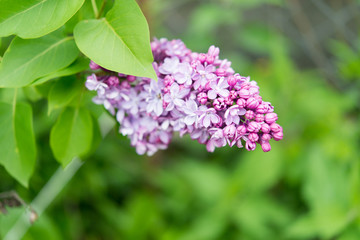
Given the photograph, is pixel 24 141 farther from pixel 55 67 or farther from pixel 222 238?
pixel 222 238

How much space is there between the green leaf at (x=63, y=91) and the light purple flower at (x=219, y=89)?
41cm

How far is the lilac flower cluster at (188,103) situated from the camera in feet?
2.93

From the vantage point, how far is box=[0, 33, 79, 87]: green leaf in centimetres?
97

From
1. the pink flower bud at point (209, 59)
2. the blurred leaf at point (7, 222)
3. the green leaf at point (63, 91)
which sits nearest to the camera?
the pink flower bud at point (209, 59)

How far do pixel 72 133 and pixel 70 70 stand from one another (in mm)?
272

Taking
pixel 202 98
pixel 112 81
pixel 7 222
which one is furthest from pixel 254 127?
pixel 7 222

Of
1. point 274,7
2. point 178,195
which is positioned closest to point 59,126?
point 178,195

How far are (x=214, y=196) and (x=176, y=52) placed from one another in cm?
149

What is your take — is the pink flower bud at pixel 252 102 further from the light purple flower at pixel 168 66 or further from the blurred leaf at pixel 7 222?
the blurred leaf at pixel 7 222

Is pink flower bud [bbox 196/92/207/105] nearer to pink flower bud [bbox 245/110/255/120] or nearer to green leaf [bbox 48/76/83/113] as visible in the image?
pink flower bud [bbox 245/110/255/120]

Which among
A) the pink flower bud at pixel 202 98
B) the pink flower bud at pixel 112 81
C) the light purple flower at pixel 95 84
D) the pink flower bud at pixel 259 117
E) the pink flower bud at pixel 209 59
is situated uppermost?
the pink flower bud at pixel 209 59

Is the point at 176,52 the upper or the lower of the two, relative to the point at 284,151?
lower

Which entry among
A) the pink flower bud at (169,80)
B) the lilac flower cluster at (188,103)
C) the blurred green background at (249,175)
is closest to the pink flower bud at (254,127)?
the lilac flower cluster at (188,103)

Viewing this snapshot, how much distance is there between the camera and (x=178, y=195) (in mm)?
2668
